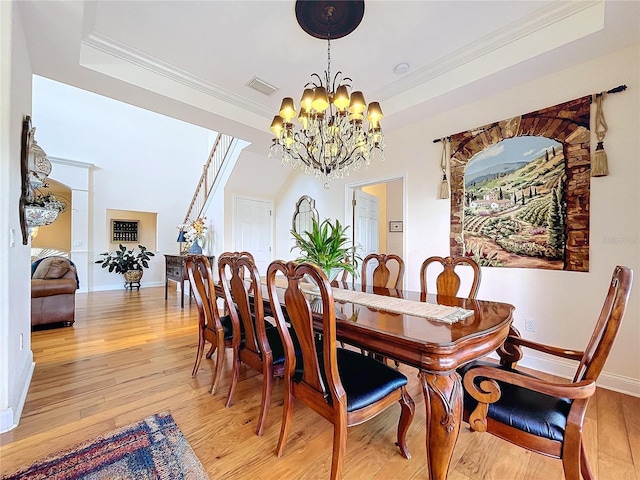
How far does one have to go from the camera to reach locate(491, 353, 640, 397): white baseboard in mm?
2115

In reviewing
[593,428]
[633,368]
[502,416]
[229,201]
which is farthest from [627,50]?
[229,201]

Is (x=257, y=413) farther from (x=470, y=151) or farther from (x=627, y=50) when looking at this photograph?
(x=627, y=50)

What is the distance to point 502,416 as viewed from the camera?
116 centimetres

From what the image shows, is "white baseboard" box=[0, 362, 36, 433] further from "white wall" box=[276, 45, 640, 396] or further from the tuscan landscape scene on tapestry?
the tuscan landscape scene on tapestry

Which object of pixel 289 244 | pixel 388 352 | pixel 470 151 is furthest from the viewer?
pixel 289 244

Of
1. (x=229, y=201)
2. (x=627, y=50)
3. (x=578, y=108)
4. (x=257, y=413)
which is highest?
(x=627, y=50)

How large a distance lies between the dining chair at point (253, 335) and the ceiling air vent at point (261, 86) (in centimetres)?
210

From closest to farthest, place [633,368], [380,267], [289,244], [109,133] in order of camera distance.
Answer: [633,368] → [380,267] → [289,244] → [109,133]

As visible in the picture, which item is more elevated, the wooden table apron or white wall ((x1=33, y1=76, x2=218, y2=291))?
white wall ((x1=33, y1=76, x2=218, y2=291))

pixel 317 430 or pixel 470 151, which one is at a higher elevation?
pixel 470 151

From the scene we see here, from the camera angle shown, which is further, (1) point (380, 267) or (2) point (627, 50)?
(1) point (380, 267)

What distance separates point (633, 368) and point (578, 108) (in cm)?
213

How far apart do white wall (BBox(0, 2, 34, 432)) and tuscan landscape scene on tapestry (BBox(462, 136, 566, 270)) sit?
147 inches

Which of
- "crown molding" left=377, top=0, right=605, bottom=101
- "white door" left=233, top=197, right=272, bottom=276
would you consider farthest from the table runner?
"white door" left=233, top=197, right=272, bottom=276
